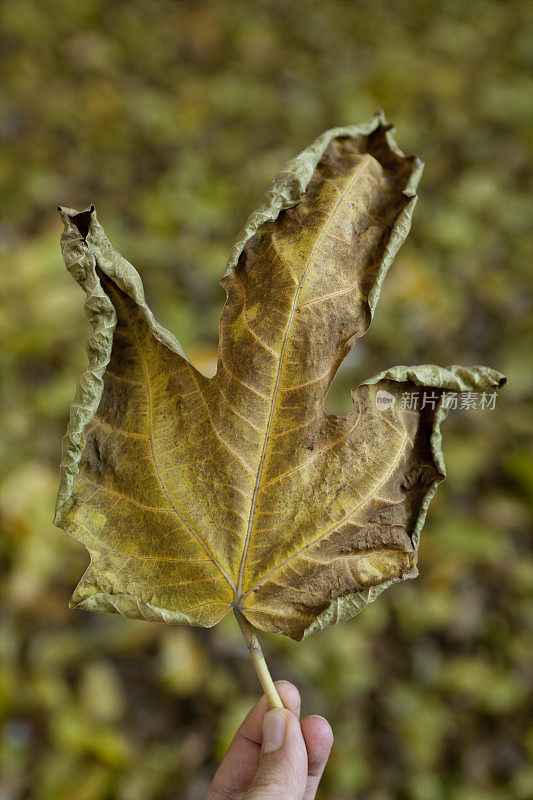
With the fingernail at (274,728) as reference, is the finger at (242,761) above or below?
below

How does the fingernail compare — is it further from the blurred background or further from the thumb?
the blurred background

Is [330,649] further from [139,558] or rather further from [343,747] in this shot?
[139,558]

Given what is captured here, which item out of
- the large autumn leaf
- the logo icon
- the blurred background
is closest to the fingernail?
the large autumn leaf

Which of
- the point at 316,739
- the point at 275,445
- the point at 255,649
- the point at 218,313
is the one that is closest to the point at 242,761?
the point at 316,739

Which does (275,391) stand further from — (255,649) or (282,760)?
(282,760)

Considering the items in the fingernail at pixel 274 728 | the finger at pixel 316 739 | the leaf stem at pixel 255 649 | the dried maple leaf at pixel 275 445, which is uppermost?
the dried maple leaf at pixel 275 445

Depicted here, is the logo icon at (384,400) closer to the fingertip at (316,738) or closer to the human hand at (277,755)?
the human hand at (277,755)

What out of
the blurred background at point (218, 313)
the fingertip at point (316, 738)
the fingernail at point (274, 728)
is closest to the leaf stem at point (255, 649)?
the fingernail at point (274, 728)
